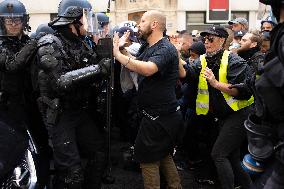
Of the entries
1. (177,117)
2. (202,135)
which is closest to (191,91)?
(202,135)

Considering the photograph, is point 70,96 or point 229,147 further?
point 229,147

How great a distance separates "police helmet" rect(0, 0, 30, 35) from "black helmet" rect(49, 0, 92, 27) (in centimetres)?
→ 70

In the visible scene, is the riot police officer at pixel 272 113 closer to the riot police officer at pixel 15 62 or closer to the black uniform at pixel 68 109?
the black uniform at pixel 68 109

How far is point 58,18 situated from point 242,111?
2.00 m

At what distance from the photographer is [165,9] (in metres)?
18.5

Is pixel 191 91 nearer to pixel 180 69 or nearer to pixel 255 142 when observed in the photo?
pixel 180 69

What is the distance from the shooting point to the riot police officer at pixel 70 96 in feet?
10.2

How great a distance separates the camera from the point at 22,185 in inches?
94.4

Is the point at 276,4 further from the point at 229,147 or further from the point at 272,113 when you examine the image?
the point at 229,147

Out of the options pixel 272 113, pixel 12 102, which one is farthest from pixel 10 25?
pixel 272 113

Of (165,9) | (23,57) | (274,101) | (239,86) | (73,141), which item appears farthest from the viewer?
(165,9)

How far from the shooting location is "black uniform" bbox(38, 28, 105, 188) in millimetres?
3131

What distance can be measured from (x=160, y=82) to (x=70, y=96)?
2.71 feet

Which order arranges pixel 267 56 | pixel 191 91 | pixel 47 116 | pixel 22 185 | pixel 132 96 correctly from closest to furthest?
pixel 267 56
pixel 22 185
pixel 47 116
pixel 191 91
pixel 132 96
